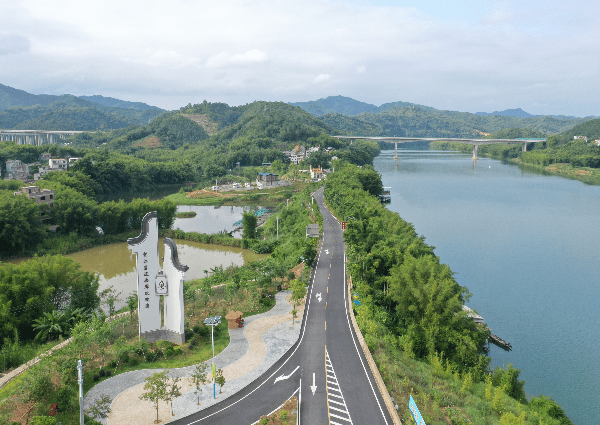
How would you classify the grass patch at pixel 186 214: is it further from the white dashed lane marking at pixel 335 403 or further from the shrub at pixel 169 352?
the white dashed lane marking at pixel 335 403

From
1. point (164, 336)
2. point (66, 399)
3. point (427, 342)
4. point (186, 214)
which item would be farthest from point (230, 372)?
point (186, 214)

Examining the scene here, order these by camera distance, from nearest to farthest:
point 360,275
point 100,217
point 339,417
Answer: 1. point 339,417
2. point 360,275
3. point 100,217

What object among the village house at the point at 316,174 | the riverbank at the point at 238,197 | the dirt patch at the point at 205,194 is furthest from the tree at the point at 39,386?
the village house at the point at 316,174

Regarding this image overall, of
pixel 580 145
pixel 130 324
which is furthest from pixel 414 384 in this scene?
pixel 580 145

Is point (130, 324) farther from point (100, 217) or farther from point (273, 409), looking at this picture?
point (100, 217)

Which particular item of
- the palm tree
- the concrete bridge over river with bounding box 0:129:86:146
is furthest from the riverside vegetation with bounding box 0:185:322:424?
the concrete bridge over river with bounding box 0:129:86:146

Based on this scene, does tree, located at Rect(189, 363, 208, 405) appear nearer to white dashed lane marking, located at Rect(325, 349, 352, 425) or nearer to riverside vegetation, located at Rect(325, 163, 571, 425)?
white dashed lane marking, located at Rect(325, 349, 352, 425)
